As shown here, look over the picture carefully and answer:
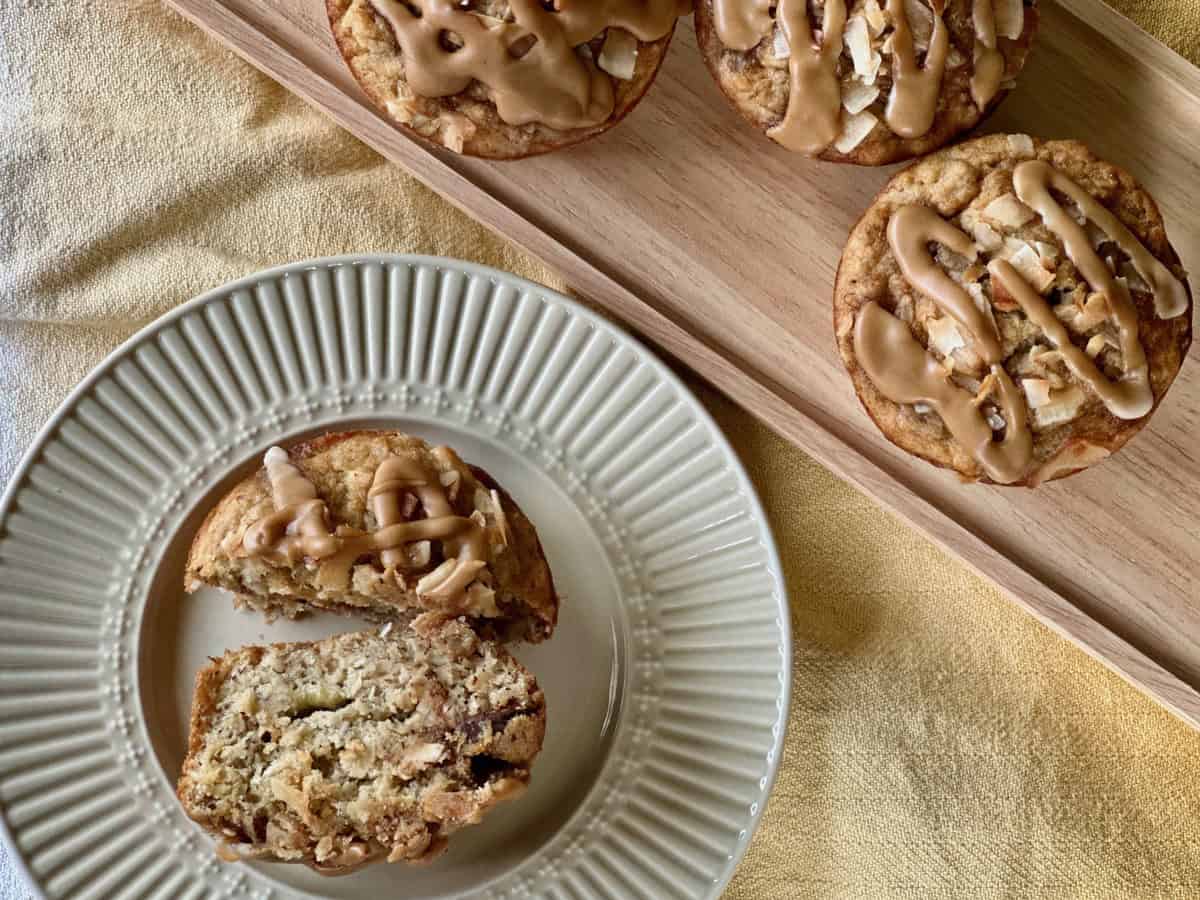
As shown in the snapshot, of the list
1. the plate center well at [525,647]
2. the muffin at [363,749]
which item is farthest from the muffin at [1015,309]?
the muffin at [363,749]

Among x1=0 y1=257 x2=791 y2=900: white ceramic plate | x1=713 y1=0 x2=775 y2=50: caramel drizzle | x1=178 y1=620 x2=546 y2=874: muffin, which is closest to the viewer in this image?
x1=178 y1=620 x2=546 y2=874: muffin

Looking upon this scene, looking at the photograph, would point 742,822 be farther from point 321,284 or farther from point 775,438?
point 321,284

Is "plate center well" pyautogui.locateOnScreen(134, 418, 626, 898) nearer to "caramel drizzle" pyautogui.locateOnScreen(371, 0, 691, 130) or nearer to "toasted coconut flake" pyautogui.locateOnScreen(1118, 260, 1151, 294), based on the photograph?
"caramel drizzle" pyautogui.locateOnScreen(371, 0, 691, 130)

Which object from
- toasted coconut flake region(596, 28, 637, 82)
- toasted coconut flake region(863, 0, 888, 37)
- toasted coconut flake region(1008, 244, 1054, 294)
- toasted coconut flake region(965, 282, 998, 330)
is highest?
toasted coconut flake region(863, 0, 888, 37)

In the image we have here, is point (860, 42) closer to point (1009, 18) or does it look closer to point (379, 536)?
point (1009, 18)

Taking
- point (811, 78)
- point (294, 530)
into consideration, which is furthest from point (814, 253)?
point (294, 530)

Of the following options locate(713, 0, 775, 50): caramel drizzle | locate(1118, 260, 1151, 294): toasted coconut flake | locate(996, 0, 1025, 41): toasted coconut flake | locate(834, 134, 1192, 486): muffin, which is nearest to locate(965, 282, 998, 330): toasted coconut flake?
locate(834, 134, 1192, 486): muffin

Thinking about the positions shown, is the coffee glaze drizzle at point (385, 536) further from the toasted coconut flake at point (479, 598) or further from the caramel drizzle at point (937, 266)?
the caramel drizzle at point (937, 266)
